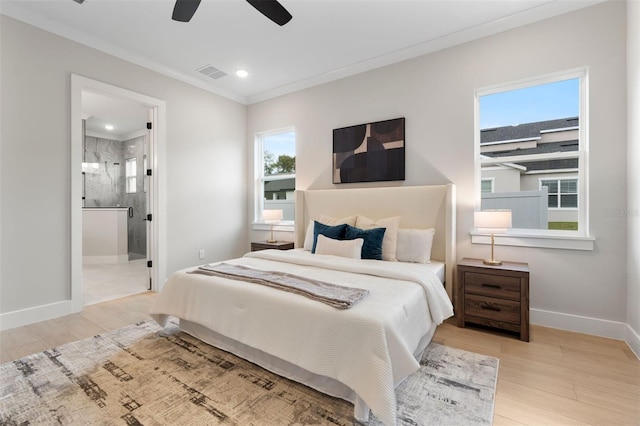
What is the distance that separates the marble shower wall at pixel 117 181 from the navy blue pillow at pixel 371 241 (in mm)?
5791

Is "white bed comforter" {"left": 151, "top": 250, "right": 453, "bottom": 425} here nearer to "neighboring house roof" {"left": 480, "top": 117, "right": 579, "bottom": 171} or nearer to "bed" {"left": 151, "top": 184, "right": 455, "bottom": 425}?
"bed" {"left": 151, "top": 184, "right": 455, "bottom": 425}

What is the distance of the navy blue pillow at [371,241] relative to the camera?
9.94 ft

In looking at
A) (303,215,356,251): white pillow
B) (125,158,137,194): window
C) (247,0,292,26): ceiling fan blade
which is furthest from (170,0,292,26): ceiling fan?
(125,158,137,194): window

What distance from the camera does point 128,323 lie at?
2.88m

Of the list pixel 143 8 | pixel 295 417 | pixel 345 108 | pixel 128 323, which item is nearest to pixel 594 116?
pixel 345 108

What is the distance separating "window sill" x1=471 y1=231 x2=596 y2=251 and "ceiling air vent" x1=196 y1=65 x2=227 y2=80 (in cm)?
377

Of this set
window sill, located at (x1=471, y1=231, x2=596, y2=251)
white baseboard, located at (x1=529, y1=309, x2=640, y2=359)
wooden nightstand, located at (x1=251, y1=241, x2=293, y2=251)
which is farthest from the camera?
wooden nightstand, located at (x1=251, y1=241, x2=293, y2=251)

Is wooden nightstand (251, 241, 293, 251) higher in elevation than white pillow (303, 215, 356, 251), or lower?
lower

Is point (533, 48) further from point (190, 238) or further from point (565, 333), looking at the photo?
point (190, 238)

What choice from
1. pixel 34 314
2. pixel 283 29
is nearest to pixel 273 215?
pixel 283 29

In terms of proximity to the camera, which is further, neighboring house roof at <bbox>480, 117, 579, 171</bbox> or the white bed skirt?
neighboring house roof at <bbox>480, 117, 579, 171</bbox>

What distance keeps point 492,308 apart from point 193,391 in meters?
2.46

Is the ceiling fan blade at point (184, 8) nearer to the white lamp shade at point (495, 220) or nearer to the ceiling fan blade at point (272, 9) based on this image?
the ceiling fan blade at point (272, 9)

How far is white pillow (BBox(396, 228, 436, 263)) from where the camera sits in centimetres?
302
